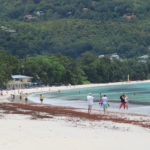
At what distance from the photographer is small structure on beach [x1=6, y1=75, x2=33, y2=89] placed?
12194 cm

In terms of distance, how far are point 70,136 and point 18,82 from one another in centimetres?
10668

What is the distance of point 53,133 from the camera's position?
19844mm

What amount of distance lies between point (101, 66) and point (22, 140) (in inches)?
5410

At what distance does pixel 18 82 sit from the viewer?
125 meters

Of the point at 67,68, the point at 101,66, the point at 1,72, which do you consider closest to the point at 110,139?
the point at 1,72

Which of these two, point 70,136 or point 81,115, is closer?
point 70,136

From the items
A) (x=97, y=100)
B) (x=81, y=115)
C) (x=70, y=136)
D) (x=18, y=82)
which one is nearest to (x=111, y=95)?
(x=97, y=100)

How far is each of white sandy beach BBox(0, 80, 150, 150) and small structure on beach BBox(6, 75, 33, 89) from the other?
98.6m

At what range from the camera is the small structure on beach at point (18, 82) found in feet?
400

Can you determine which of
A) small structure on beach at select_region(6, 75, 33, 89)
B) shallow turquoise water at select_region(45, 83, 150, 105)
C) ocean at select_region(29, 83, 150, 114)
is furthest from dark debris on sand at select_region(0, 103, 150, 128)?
small structure on beach at select_region(6, 75, 33, 89)

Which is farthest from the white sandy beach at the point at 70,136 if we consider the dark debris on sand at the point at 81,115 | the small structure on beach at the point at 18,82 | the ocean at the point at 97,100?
the small structure on beach at the point at 18,82

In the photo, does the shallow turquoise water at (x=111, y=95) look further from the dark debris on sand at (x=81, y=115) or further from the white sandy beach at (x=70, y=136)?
the white sandy beach at (x=70, y=136)

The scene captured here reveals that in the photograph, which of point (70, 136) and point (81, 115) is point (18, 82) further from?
point (70, 136)

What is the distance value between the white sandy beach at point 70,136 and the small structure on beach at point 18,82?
98.6 metres
